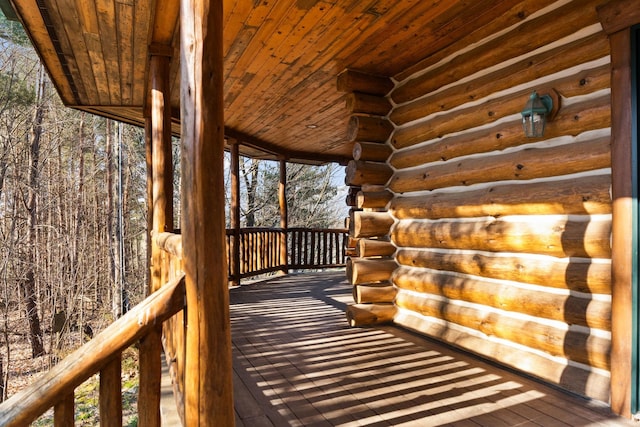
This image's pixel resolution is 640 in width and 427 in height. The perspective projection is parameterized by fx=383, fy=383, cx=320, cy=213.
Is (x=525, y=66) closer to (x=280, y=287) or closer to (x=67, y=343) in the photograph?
(x=280, y=287)

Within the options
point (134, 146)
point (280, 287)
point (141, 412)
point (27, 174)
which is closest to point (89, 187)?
point (27, 174)

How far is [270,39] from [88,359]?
296 centimetres

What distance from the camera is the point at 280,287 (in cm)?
715

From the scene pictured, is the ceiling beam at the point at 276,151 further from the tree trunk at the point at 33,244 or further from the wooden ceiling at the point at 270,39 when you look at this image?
the tree trunk at the point at 33,244

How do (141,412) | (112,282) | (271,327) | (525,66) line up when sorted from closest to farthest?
(141,412), (525,66), (271,327), (112,282)

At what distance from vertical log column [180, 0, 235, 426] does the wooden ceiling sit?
1.58 m

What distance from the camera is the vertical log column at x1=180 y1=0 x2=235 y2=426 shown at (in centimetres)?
156

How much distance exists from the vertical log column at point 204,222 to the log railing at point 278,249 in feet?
17.5

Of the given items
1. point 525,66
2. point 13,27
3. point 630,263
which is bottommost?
point 630,263

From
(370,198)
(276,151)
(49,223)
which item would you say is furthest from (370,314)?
(49,223)

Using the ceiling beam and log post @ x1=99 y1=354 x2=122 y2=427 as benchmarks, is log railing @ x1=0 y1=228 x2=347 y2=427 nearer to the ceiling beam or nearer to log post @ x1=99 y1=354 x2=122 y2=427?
log post @ x1=99 y1=354 x2=122 y2=427

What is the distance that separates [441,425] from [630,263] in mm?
1412

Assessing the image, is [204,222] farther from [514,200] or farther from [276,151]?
[276,151]

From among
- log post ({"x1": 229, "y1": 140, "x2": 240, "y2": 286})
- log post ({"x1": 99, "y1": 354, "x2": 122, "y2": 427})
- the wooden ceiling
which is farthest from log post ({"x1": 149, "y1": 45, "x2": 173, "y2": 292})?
log post ({"x1": 229, "y1": 140, "x2": 240, "y2": 286})
